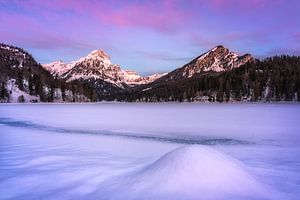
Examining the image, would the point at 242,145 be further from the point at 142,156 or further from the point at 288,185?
the point at 288,185

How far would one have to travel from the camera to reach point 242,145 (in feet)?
61.3

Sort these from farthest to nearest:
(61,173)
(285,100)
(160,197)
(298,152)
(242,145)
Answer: (285,100)
(242,145)
(298,152)
(61,173)
(160,197)

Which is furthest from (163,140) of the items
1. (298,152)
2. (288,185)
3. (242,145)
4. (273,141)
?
(288,185)

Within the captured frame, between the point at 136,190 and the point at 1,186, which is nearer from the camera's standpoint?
the point at 136,190

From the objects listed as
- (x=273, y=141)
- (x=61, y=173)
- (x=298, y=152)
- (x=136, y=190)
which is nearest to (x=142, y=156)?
(x=61, y=173)

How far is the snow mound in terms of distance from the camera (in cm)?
836

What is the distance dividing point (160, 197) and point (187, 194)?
26.9 inches

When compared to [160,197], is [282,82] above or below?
above

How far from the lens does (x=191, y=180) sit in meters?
8.99

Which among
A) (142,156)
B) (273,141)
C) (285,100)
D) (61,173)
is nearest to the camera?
(61,173)

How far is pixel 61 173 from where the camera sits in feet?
36.2

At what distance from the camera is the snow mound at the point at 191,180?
27.4ft

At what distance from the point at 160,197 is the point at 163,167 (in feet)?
5.43

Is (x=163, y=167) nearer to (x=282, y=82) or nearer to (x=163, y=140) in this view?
(x=163, y=140)
